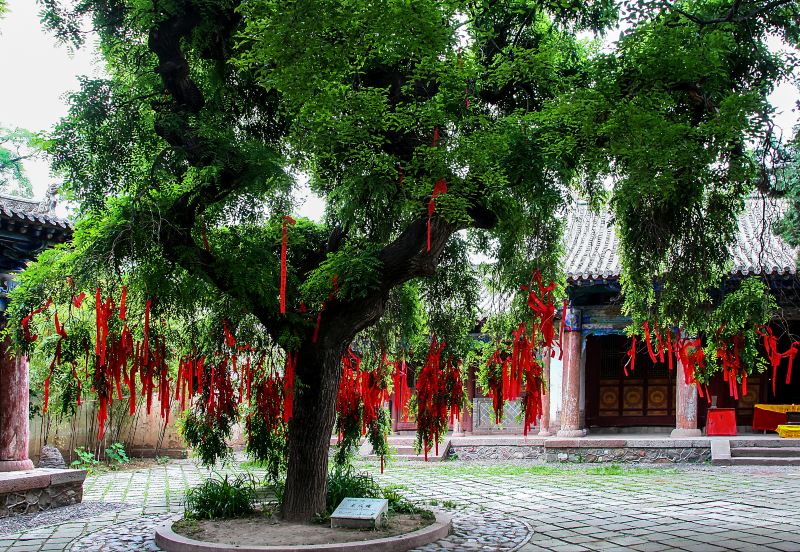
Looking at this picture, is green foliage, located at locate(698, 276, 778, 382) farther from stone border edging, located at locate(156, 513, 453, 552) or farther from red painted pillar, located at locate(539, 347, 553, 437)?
red painted pillar, located at locate(539, 347, 553, 437)

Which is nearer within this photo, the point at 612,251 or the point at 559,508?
the point at 559,508

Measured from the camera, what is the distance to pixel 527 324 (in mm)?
8203

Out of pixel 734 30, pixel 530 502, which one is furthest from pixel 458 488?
pixel 734 30

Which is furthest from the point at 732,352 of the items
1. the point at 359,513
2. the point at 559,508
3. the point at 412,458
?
Answer: the point at 412,458

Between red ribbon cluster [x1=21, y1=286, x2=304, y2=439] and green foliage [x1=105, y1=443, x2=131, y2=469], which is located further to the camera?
green foliage [x1=105, y1=443, x2=131, y2=469]

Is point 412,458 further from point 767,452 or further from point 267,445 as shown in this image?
point 267,445

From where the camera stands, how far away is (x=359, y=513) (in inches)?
272

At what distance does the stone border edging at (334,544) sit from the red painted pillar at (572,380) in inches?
339

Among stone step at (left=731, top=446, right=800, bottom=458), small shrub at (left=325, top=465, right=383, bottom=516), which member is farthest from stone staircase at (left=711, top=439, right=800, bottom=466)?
small shrub at (left=325, top=465, right=383, bottom=516)

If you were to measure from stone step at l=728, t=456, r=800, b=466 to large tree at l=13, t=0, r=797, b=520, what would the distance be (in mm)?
6844

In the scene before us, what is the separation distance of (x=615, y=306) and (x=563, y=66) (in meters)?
8.92

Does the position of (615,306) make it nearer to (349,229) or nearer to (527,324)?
(527,324)

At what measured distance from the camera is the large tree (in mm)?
5523

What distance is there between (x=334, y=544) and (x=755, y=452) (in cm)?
1028
